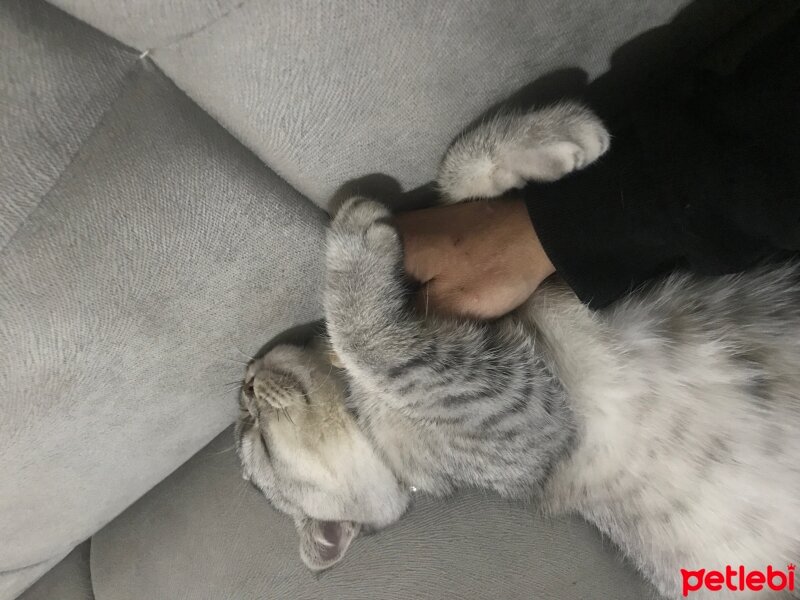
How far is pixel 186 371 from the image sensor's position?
913mm

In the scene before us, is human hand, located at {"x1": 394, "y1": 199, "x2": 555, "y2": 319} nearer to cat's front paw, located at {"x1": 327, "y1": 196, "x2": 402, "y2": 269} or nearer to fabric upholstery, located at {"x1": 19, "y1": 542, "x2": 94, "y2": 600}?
cat's front paw, located at {"x1": 327, "y1": 196, "x2": 402, "y2": 269}

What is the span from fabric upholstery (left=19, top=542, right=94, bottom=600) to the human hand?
3.59 feet

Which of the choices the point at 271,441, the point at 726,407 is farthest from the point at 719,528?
the point at 271,441

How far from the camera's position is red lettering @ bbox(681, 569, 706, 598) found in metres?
0.97

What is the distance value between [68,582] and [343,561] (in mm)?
694

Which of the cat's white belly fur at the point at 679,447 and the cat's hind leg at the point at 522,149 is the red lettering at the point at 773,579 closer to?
the cat's white belly fur at the point at 679,447

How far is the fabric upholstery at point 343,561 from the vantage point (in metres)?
1.06

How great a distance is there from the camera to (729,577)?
0.94m

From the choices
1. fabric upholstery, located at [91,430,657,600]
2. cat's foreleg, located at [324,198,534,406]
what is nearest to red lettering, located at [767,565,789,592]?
fabric upholstery, located at [91,430,657,600]

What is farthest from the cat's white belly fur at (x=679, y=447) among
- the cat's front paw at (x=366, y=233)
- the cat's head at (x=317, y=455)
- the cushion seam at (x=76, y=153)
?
the cushion seam at (x=76, y=153)

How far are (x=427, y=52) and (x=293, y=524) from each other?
3.19 feet

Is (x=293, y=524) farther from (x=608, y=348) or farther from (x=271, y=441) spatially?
(x=608, y=348)

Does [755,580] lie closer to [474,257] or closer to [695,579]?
[695,579]

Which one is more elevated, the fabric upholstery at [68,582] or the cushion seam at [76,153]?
the cushion seam at [76,153]
